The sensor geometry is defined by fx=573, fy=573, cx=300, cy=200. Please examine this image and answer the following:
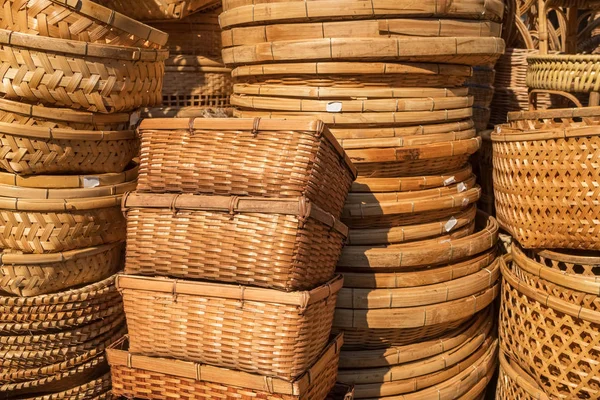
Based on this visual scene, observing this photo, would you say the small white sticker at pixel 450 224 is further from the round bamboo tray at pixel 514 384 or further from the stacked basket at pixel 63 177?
the stacked basket at pixel 63 177

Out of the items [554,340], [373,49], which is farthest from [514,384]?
[373,49]

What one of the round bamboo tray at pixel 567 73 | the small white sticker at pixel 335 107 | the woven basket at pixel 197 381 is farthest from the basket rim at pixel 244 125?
the round bamboo tray at pixel 567 73

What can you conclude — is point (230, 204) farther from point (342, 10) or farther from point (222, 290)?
point (342, 10)

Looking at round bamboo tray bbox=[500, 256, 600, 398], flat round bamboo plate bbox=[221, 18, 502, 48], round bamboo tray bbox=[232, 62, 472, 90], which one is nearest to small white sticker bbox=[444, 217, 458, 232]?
round bamboo tray bbox=[500, 256, 600, 398]

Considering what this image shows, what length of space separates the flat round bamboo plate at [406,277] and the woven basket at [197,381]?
0.27 metres

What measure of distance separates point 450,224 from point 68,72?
1181 mm

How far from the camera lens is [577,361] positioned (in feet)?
4.94

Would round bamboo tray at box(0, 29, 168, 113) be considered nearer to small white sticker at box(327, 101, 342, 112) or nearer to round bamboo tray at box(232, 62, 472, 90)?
round bamboo tray at box(232, 62, 472, 90)

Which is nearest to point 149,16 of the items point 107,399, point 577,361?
point 107,399

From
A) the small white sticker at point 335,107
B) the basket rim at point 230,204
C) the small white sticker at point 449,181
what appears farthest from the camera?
the small white sticker at point 449,181

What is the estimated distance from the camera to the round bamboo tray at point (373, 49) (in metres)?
1.55

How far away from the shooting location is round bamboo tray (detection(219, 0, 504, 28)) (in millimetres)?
1527

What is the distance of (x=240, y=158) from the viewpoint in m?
1.28

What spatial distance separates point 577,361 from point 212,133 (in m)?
1.11
